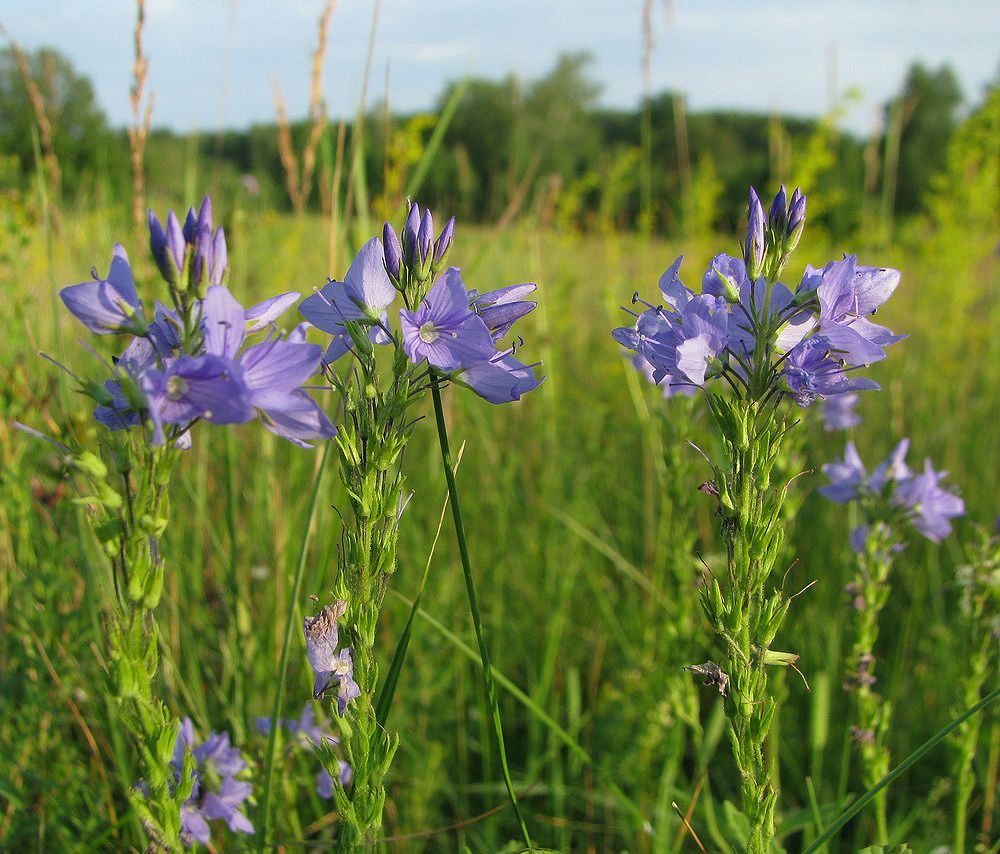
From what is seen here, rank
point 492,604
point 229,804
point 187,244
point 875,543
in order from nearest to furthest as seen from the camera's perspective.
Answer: point 187,244 < point 229,804 < point 875,543 < point 492,604

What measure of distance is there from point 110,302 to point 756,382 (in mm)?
977

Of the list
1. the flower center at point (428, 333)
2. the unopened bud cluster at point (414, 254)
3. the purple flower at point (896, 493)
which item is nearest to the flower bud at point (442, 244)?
the unopened bud cluster at point (414, 254)

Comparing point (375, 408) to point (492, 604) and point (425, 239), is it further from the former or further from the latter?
point (492, 604)

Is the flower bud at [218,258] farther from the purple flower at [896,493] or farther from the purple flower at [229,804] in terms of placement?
the purple flower at [896,493]

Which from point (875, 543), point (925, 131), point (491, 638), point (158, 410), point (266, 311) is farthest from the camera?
point (925, 131)

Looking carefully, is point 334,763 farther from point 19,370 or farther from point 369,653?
point 19,370

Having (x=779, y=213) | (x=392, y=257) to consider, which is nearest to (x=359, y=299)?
(x=392, y=257)

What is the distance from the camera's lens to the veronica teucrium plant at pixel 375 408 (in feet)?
4.00

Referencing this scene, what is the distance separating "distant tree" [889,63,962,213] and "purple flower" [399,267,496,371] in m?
39.7

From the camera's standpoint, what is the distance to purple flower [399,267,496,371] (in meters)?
1.24

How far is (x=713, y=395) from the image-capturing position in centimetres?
122

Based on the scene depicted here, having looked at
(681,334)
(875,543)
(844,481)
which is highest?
(681,334)

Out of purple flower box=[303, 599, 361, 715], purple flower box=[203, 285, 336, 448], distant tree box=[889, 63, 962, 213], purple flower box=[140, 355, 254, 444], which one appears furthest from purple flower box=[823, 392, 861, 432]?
distant tree box=[889, 63, 962, 213]

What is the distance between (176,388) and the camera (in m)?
1.06
